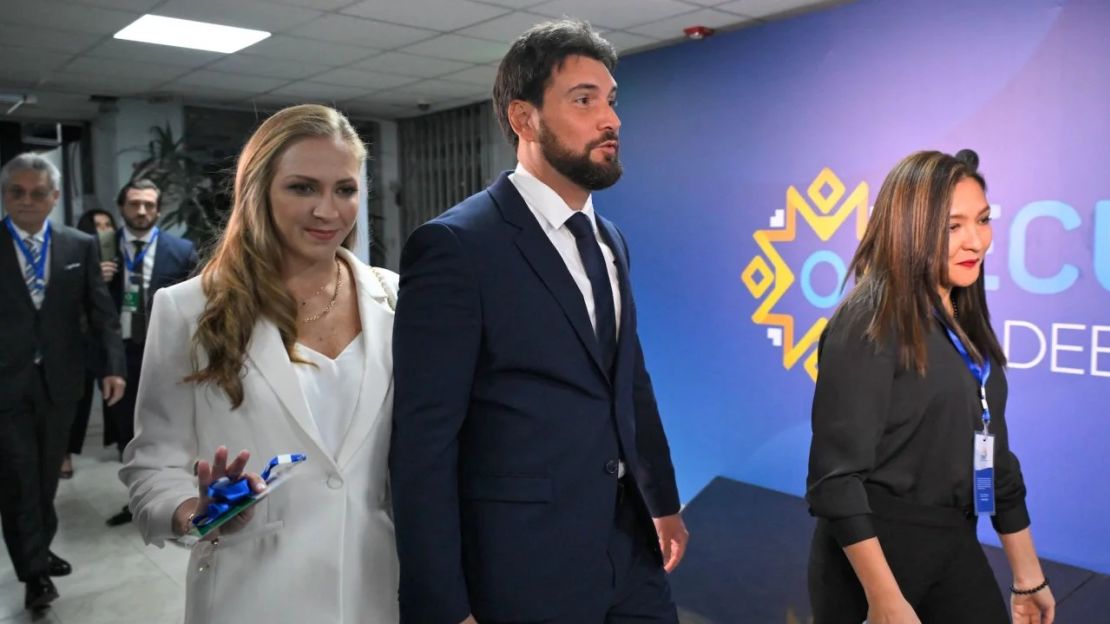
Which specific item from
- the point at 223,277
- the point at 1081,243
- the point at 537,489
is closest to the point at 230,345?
the point at 223,277

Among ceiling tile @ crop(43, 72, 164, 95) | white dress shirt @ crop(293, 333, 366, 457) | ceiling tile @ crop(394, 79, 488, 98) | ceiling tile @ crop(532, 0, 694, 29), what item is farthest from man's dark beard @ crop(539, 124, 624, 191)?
ceiling tile @ crop(43, 72, 164, 95)

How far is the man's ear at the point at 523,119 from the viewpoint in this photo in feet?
5.28

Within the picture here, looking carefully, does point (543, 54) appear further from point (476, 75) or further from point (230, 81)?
point (230, 81)

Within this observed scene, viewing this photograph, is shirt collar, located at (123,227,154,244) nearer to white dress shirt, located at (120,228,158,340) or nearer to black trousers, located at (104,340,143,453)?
white dress shirt, located at (120,228,158,340)

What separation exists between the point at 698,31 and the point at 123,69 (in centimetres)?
456

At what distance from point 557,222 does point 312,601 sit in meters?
0.79

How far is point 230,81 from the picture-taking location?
23.2ft

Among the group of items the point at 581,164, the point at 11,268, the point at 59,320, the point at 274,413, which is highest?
the point at 581,164

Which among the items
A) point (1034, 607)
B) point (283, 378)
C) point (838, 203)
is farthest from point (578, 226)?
point (838, 203)

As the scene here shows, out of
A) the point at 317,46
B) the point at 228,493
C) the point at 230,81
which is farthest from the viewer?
the point at 230,81

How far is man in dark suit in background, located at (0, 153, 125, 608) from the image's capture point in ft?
10.6

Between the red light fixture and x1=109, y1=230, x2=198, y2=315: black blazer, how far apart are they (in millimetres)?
3177

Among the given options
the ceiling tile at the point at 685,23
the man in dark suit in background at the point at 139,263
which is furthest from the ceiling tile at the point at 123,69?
the ceiling tile at the point at 685,23

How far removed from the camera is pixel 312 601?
1399 millimetres
